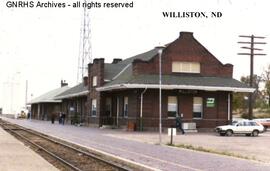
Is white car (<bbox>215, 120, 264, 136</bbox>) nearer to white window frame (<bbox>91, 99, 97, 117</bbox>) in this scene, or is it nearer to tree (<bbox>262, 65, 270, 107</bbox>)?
white window frame (<bbox>91, 99, 97, 117</bbox>)

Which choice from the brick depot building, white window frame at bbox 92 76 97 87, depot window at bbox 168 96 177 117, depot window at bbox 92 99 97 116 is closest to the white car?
the brick depot building

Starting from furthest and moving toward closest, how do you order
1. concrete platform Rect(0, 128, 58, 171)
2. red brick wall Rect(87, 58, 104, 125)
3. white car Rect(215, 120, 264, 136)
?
red brick wall Rect(87, 58, 104, 125), white car Rect(215, 120, 264, 136), concrete platform Rect(0, 128, 58, 171)

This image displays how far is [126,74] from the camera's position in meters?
50.8

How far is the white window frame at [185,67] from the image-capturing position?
4819 centimetres

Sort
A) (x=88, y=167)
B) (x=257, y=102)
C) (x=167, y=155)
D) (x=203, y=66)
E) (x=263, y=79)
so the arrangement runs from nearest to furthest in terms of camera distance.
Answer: (x=88, y=167) < (x=167, y=155) < (x=203, y=66) < (x=263, y=79) < (x=257, y=102)

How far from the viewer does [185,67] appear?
159ft

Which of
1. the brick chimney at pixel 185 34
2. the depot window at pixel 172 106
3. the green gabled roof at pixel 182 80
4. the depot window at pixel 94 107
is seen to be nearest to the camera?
the green gabled roof at pixel 182 80

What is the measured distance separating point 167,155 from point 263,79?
80.0m

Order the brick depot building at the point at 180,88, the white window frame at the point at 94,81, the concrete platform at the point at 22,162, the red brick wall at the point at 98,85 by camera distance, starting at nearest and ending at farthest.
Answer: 1. the concrete platform at the point at 22,162
2. the brick depot building at the point at 180,88
3. the red brick wall at the point at 98,85
4. the white window frame at the point at 94,81

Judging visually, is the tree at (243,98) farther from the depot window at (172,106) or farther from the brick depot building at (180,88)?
the depot window at (172,106)

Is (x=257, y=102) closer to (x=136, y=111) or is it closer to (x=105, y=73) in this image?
(x=105, y=73)

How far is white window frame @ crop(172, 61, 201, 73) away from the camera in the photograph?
48.2m

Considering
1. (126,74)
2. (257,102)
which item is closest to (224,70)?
(126,74)

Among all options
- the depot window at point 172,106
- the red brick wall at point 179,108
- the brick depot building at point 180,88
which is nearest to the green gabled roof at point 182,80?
the brick depot building at point 180,88
